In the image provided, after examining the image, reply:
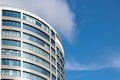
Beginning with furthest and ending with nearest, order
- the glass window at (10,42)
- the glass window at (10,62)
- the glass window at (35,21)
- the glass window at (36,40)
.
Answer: the glass window at (35,21) < the glass window at (36,40) < the glass window at (10,42) < the glass window at (10,62)

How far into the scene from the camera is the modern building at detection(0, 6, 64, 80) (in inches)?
5261

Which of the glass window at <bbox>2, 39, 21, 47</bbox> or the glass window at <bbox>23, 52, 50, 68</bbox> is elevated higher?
the glass window at <bbox>2, 39, 21, 47</bbox>

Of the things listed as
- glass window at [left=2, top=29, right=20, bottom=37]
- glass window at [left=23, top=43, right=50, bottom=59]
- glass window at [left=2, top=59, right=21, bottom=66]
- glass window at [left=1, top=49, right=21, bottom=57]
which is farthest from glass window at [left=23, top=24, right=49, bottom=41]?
glass window at [left=2, top=59, right=21, bottom=66]

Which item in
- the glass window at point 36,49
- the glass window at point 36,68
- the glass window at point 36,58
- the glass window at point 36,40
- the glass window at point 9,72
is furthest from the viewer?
the glass window at point 36,40

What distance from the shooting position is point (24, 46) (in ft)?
452

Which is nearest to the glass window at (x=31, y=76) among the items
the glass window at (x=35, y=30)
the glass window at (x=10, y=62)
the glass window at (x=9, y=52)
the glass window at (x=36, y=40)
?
the glass window at (x=10, y=62)

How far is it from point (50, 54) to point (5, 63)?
20779 mm

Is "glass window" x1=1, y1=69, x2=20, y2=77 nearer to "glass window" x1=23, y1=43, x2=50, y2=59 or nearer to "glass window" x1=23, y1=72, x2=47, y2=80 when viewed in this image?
"glass window" x1=23, y1=72, x2=47, y2=80

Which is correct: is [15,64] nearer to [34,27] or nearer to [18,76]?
[18,76]

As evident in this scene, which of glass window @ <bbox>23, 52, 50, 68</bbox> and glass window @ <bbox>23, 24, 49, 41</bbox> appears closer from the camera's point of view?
glass window @ <bbox>23, 52, 50, 68</bbox>

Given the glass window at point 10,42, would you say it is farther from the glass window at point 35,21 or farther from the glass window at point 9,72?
the glass window at point 35,21

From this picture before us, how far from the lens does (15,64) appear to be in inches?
5276

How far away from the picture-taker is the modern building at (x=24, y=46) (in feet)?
438

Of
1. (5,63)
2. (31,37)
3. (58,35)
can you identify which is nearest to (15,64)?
(5,63)
